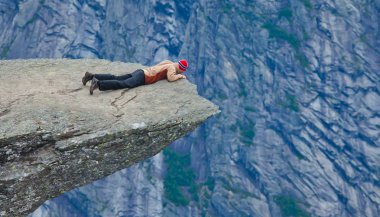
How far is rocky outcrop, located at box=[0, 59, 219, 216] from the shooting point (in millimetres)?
15906

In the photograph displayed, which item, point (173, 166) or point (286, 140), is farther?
point (173, 166)

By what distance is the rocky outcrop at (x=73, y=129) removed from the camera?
52.2 ft

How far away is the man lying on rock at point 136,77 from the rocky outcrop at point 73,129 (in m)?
0.40

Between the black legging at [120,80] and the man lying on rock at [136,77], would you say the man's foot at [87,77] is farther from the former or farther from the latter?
the black legging at [120,80]

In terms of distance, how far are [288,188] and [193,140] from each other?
4505 centimetres

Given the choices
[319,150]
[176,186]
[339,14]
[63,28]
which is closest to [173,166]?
[176,186]

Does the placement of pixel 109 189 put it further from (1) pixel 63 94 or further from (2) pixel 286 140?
(1) pixel 63 94

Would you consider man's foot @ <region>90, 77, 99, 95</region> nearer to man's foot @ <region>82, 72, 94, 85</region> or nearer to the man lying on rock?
the man lying on rock

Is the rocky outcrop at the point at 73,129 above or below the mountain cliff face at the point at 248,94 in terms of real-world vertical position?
above

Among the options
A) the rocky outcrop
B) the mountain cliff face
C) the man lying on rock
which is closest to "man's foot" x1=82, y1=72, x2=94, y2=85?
the man lying on rock

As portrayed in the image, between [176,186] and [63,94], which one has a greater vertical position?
[63,94]

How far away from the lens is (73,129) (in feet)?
54.4

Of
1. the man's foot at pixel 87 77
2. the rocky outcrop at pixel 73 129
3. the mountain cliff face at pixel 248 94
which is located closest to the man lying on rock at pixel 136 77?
the man's foot at pixel 87 77

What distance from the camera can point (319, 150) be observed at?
144500 mm
